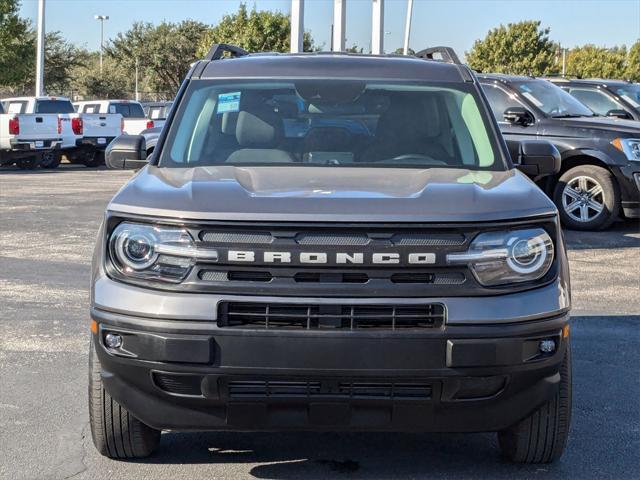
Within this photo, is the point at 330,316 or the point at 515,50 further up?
the point at 515,50

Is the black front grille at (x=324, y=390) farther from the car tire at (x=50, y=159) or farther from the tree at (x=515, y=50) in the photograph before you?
the tree at (x=515, y=50)

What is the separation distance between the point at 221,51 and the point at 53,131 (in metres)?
20.7

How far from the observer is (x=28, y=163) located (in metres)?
26.5

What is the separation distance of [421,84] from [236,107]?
955 mm

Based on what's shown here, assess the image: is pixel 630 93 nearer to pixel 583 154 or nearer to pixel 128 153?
pixel 583 154

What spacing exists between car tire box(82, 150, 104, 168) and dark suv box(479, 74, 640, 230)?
16654 millimetres

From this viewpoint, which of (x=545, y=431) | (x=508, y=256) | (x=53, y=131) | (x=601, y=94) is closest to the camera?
(x=508, y=256)

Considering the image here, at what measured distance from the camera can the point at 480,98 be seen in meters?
5.28

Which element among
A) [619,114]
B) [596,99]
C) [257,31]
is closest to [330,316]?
[619,114]

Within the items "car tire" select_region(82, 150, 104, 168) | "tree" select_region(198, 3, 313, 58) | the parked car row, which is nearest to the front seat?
the parked car row

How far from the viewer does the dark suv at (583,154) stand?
1223cm

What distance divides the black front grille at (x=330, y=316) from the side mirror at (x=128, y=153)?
6.75ft

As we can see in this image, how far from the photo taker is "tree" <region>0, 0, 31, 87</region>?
4088 centimetres

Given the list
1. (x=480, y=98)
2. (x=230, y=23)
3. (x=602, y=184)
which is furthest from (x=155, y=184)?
(x=230, y=23)
